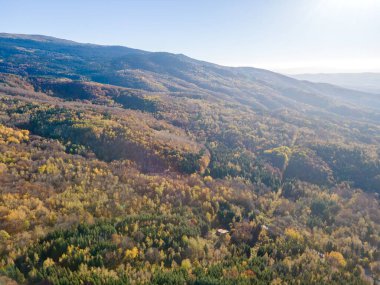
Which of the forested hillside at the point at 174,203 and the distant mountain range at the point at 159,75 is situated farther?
the distant mountain range at the point at 159,75

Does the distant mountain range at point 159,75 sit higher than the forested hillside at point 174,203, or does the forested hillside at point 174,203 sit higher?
the distant mountain range at point 159,75

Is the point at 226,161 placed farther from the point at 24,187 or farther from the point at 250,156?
the point at 24,187

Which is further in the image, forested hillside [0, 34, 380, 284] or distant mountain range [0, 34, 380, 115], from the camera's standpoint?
distant mountain range [0, 34, 380, 115]

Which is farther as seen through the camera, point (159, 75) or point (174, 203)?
point (159, 75)

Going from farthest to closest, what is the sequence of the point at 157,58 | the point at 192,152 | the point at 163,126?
the point at 157,58, the point at 163,126, the point at 192,152

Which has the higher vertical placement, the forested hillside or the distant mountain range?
the distant mountain range

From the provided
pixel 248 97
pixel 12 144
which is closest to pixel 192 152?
pixel 12 144

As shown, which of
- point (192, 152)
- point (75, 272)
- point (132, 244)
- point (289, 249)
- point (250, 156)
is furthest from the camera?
point (250, 156)

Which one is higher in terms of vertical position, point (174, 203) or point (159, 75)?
point (159, 75)
